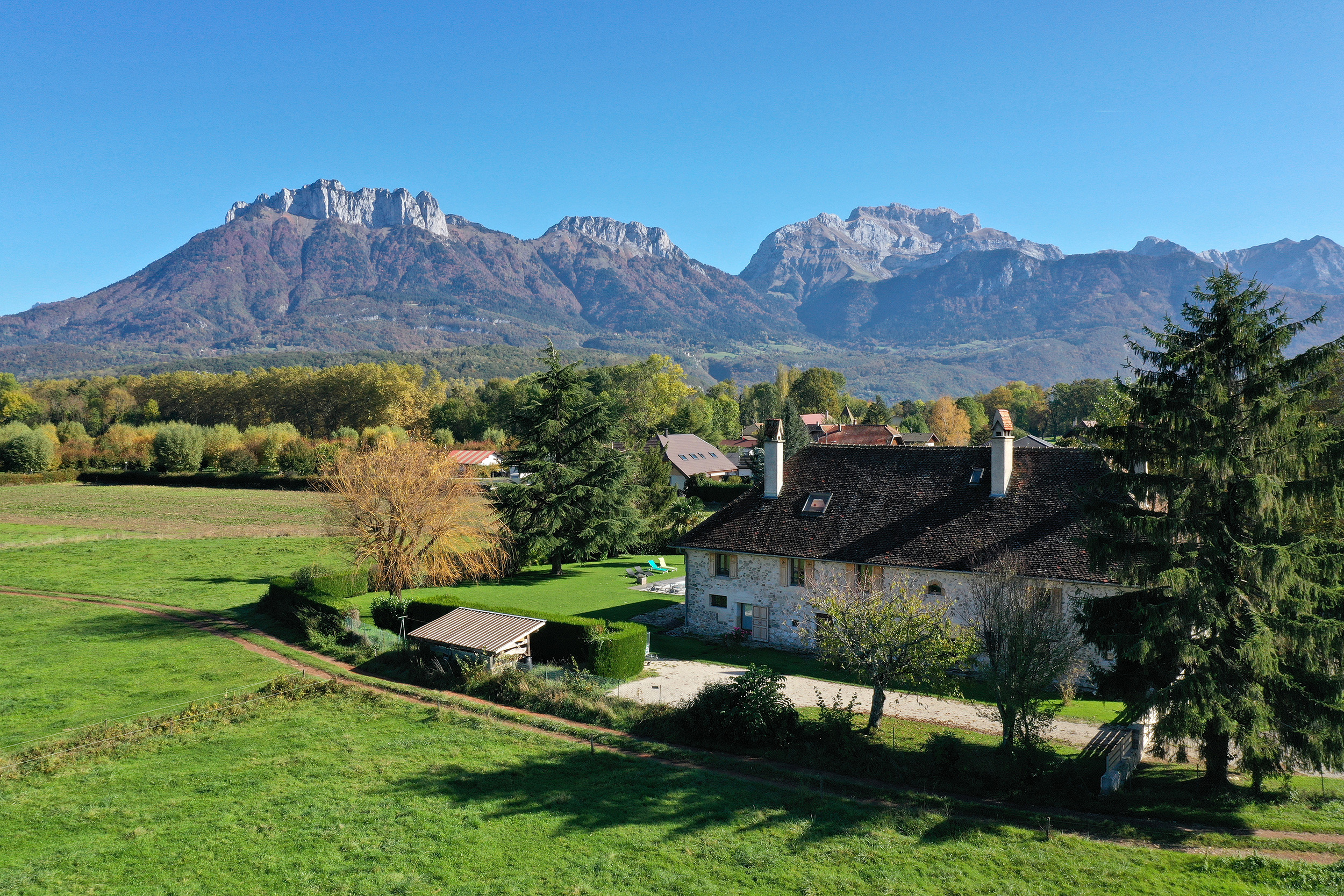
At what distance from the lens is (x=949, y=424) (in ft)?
424

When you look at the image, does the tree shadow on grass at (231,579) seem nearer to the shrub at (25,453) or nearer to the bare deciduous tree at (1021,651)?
the bare deciduous tree at (1021,651)

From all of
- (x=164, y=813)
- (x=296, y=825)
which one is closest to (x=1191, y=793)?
A: (x=296, y=825)

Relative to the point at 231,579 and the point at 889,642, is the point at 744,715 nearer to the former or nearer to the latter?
the point at 889,642

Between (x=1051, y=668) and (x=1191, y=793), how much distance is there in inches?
146

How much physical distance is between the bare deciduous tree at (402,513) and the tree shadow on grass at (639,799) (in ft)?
61.6

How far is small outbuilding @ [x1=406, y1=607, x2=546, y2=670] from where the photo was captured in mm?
25906

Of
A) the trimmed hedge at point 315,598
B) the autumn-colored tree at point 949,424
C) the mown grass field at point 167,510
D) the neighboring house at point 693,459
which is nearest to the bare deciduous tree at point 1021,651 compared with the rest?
the trimmed hedge at point 315,598

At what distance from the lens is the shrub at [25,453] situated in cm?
9525

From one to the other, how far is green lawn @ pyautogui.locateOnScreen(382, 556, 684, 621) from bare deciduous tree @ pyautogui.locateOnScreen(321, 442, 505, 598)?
172 cm

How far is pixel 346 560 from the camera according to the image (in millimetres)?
43125

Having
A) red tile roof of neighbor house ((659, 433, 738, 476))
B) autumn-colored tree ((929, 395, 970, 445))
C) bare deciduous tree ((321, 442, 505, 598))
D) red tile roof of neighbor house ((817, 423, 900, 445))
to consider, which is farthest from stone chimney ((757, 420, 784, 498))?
autumn-colored tree ((929, 395, 970, 445))

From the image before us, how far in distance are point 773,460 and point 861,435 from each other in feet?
237

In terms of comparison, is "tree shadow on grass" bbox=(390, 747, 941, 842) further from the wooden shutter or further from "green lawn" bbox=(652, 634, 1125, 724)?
the wooden shutter

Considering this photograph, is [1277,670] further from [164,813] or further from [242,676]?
[242,676]
